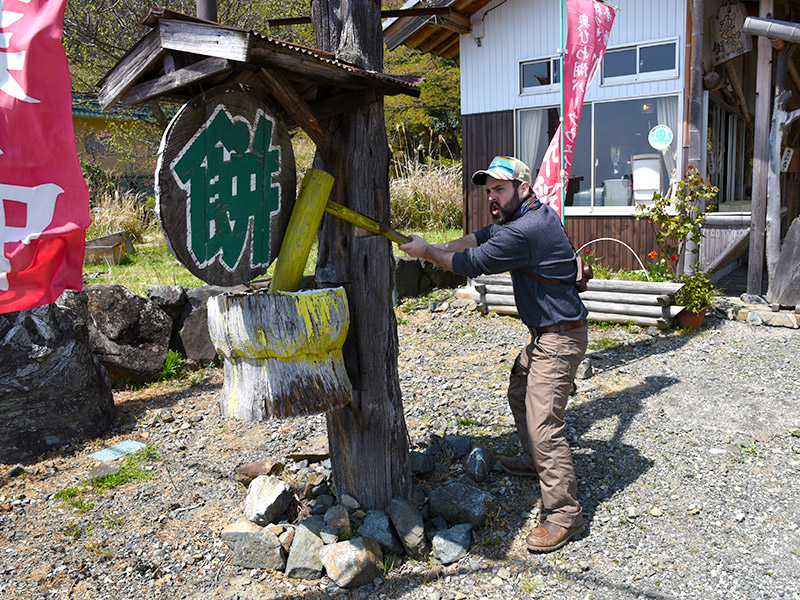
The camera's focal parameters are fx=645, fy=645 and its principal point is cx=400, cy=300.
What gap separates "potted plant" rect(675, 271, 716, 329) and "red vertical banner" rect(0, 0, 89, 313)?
22.1 feet

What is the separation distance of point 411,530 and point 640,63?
8271 millimetres

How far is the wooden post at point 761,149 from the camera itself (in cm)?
825

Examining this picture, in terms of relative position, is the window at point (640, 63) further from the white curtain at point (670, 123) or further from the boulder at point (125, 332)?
the boulder at point (125, 332)

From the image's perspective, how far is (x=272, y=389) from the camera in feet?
9.74

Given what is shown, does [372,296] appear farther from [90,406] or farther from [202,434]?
[90,406]

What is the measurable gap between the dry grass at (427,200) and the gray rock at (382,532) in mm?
10255

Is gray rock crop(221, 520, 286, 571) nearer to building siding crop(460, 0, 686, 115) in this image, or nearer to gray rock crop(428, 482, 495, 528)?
gray rock crop(428, 482, 495, 528)

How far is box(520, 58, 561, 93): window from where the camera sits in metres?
10.0

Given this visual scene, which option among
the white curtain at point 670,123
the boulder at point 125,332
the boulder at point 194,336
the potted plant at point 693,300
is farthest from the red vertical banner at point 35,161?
the white curtain at point 670,123

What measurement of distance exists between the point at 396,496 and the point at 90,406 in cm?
288

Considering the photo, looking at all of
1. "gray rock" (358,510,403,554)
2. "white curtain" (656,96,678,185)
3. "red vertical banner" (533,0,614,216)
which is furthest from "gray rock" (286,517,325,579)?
"white curtain" (656,96,678,185)

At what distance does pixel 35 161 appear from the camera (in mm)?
2723

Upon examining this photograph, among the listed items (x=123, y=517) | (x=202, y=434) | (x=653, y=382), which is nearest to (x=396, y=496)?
(x=123, y=517)

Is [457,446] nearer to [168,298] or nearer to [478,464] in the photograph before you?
[478,464]
